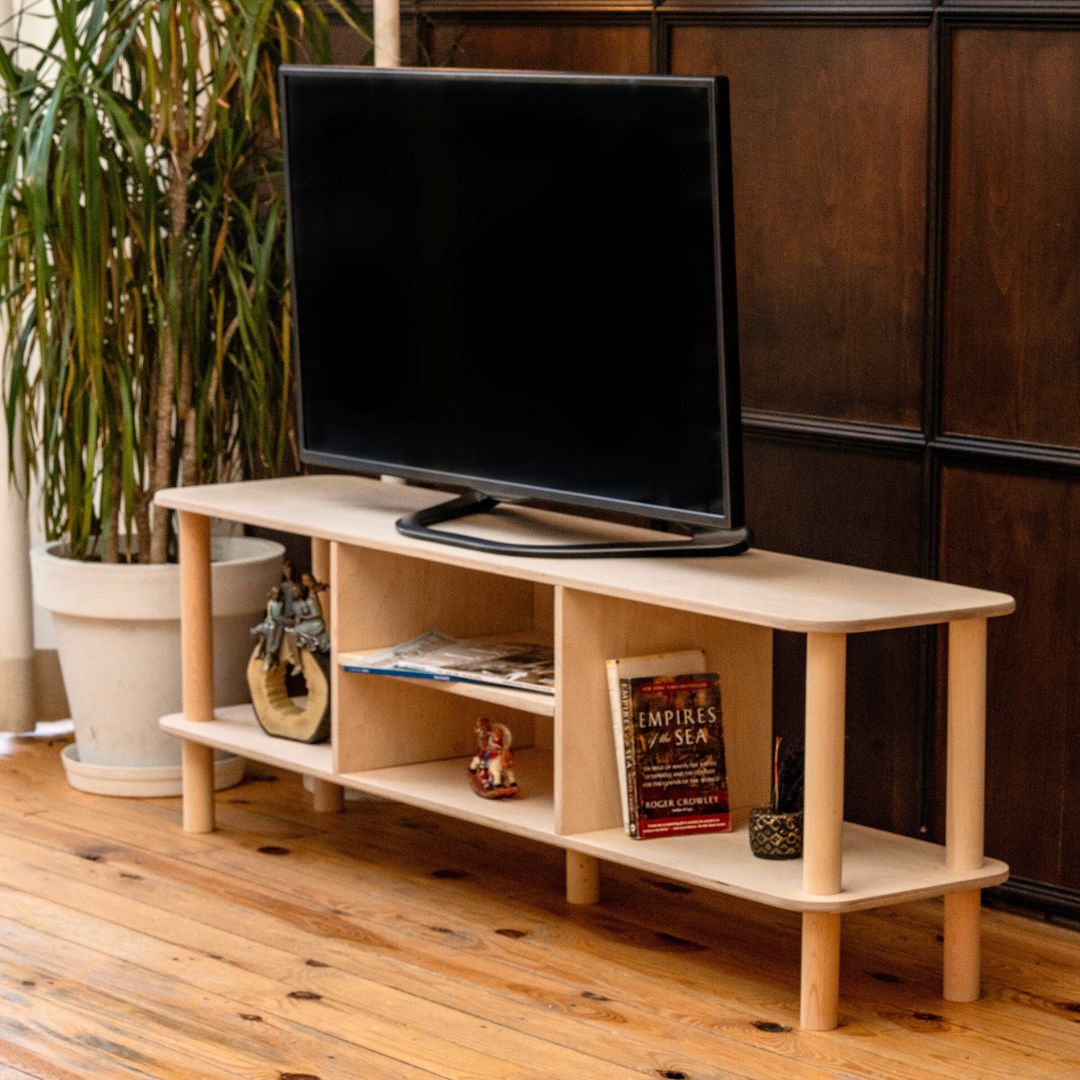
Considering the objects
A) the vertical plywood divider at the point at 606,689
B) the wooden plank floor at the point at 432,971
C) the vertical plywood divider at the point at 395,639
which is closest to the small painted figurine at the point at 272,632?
the vertical plywood divider at the point at 395,639

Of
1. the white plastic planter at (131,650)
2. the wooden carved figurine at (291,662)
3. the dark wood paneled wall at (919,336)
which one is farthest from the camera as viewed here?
the white plastic planter at (131,650)

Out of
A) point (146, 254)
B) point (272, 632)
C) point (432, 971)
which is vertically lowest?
point (432, 971)

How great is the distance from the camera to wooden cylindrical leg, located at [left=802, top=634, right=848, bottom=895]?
2.66m

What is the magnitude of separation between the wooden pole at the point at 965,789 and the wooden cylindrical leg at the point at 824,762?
0.19 metres

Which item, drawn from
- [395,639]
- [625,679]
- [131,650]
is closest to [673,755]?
[625,679]

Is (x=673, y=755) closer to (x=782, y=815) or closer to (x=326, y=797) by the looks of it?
(x=782, y=815)

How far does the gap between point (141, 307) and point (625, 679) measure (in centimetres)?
124

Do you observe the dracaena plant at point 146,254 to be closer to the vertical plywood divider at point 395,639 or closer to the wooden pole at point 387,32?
the wooden pole at point 387,32

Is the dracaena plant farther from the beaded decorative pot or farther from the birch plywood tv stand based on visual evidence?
A: the beaded decorative pot

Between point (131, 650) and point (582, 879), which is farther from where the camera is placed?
point (131, 650)

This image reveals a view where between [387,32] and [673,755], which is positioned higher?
[387,32]

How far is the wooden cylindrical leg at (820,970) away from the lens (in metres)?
2.74

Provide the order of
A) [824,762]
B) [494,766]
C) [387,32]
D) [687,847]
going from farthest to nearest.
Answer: [387,32], [494,766], [687,847], [824,762]

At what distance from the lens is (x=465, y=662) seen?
10.5ft
